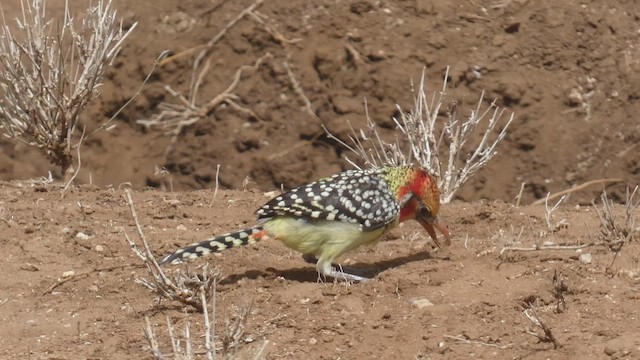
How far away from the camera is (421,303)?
650cm

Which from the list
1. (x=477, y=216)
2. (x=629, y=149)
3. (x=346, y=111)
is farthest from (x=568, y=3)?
(x=477, y=216)

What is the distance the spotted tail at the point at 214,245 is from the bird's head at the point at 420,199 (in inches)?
36.3

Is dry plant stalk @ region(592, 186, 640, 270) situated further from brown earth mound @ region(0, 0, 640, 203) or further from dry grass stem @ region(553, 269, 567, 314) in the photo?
brown earth mound @ region(0, 0, 640, 203)

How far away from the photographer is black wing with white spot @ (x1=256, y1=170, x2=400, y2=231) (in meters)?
7.11

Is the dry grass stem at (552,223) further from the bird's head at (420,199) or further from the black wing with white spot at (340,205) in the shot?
the black wing with white spot at (340,205)

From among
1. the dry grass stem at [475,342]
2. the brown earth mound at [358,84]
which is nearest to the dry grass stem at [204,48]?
the brown earth mound at [358,84]

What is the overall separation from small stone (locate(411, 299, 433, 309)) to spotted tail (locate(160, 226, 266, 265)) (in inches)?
44.2

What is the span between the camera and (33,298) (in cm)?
687

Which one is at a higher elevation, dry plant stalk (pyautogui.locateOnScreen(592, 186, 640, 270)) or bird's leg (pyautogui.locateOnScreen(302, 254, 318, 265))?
dry plant stalk (pyautogui.locateOnScreen(592, 186, 640, 270))

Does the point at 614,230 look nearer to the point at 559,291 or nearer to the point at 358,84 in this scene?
the point at 559,291

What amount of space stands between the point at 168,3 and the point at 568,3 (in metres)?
3.79

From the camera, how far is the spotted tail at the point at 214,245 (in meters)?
6.92

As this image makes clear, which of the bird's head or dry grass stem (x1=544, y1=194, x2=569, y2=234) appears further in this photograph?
dry grass stem (x1=544, y1=194, x2=569, y2=234)

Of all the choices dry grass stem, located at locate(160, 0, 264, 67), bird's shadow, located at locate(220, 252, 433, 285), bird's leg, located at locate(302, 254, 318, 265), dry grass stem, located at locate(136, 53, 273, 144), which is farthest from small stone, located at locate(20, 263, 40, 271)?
dry grass stem, located at locate(160, 0, 264, 67)
